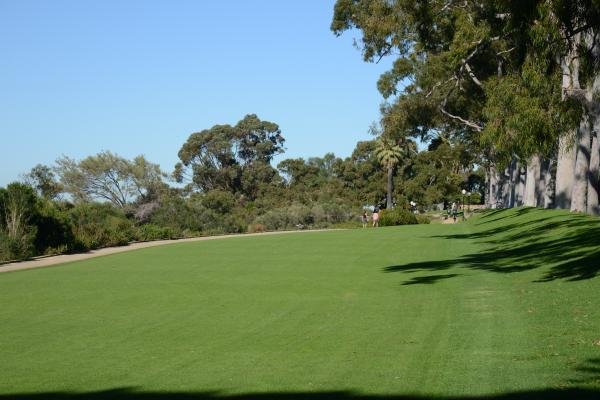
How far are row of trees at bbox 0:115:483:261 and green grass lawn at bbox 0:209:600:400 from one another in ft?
37.1

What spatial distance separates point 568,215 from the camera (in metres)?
31.2

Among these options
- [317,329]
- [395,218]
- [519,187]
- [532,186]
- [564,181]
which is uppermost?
[519,187]

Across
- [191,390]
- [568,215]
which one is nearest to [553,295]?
[191,390]

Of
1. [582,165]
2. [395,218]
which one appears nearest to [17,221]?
Answer: [582,165]

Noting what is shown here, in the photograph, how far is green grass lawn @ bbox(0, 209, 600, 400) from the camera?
8.59 metres

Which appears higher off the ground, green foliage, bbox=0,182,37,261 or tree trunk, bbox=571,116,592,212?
tree trunk, bbox=571,116,592,212

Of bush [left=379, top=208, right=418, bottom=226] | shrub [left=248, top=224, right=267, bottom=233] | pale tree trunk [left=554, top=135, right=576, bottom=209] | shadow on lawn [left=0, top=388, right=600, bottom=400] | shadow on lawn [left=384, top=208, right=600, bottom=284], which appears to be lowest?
shadow on lawn [left=0, top=388, right=600, bottom=400]

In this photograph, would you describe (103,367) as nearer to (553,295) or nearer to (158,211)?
(553,295)

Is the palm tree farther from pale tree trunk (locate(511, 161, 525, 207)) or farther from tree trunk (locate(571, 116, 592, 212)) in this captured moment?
tree trunk (locate(571, 116, 592, 212))

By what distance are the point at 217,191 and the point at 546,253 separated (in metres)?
57.0

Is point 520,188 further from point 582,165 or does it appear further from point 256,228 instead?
point 582,165

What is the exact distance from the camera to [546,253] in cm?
2262

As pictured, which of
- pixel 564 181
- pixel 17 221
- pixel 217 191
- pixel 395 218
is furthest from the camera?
pixel 217 191

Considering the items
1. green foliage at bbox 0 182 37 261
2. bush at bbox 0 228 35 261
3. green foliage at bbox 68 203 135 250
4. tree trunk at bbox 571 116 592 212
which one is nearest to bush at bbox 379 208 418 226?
green foliage at bbox 68 203 135 250
